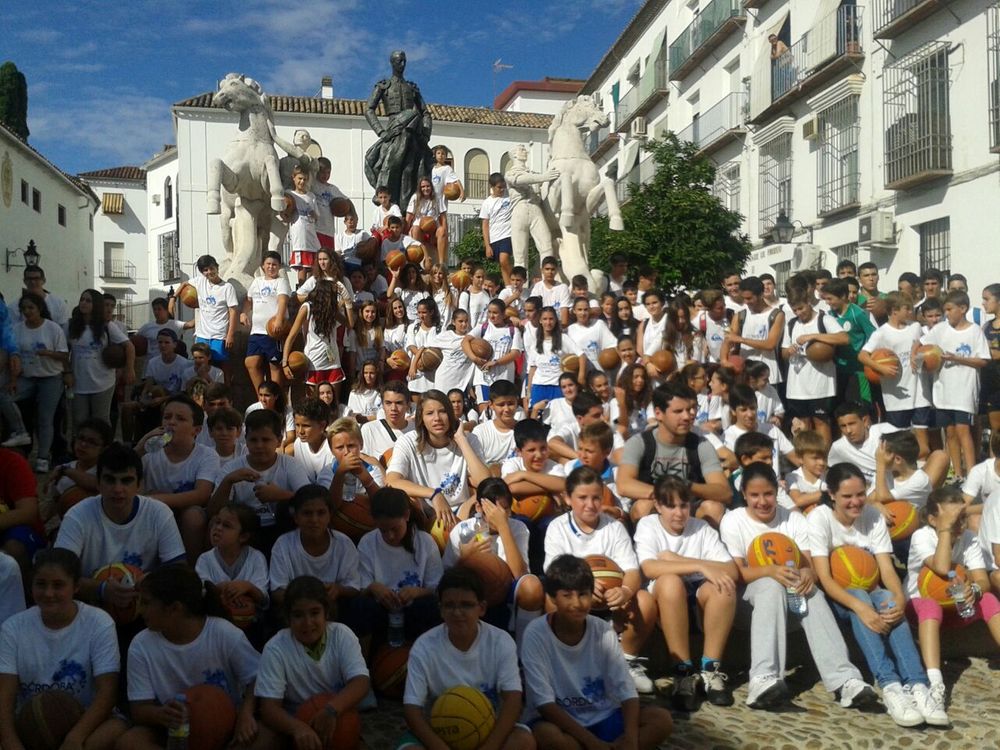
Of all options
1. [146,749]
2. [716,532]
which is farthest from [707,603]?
[146,749]

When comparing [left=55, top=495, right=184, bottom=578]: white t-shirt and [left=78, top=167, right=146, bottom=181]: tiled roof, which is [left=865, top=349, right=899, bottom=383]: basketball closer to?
[left=55, top=495, right=184, bottom=578]: white t-shirt

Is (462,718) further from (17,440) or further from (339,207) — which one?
(339,207)

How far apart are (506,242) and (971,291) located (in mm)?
8659

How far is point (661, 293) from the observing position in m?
9.41

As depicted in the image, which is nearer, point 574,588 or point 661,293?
point 574,588

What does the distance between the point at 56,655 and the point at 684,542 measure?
3.05m

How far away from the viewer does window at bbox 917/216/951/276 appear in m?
18.2

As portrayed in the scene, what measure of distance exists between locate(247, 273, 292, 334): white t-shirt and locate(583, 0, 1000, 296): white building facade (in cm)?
1243

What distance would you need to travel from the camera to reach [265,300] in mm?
9445

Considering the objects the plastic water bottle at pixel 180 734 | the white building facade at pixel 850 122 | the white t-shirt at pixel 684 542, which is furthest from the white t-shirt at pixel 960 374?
the white building facade at pixel 850 122

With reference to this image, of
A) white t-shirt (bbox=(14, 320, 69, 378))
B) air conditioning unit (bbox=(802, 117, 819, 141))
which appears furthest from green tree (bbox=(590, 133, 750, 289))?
white t-shirt (bbox=(14, 320, 69, 378))

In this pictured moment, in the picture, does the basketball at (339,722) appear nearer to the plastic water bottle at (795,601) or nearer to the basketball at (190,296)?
the plastic water bottle at (795,601)

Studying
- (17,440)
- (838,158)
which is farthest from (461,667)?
(838,158)

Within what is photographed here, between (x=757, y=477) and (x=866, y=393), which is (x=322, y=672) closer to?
(x=757, y=477)
